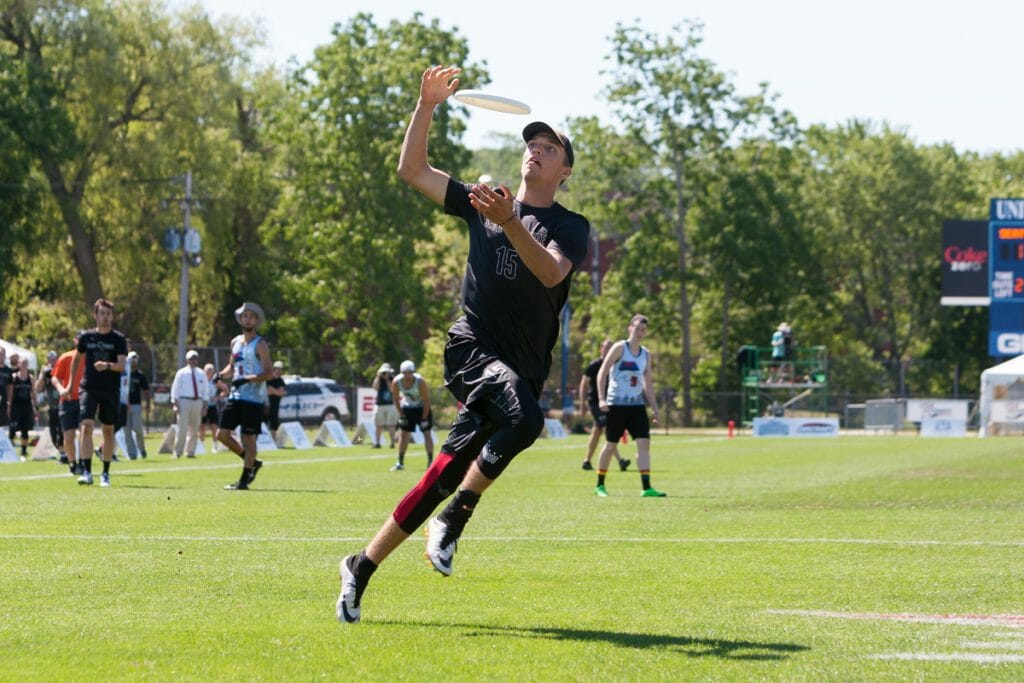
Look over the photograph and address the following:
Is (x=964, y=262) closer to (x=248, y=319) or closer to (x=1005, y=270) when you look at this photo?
(x=1005, y=270)

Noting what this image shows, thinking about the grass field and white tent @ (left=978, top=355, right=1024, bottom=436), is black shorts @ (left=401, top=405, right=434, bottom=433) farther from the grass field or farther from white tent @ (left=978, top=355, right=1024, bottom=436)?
white tent @ (left=978, top=355, right=1024, bottom=436)

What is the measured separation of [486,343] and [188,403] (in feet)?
79.0

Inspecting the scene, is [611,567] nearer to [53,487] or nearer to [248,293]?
[53,487]

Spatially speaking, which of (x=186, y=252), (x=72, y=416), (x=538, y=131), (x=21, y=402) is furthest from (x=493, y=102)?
(x=186, y=252)

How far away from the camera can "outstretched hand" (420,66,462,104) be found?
7277 millimetres

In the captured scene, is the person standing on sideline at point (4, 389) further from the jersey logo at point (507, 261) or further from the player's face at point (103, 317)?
the jersey logo at point (507, 261)

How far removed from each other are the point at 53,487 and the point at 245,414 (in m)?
2.29

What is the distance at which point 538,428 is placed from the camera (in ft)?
22.9

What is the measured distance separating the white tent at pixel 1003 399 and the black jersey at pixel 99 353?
137ft

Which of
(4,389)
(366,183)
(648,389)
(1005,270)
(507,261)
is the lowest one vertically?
(4,389)

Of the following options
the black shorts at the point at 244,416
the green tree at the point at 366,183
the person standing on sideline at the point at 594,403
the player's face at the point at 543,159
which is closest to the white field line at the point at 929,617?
the player's face at the point at 543,159

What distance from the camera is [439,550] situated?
6.99 m

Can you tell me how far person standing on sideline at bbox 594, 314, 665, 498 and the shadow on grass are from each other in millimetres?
11476

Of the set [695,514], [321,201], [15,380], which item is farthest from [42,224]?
[695,514]
